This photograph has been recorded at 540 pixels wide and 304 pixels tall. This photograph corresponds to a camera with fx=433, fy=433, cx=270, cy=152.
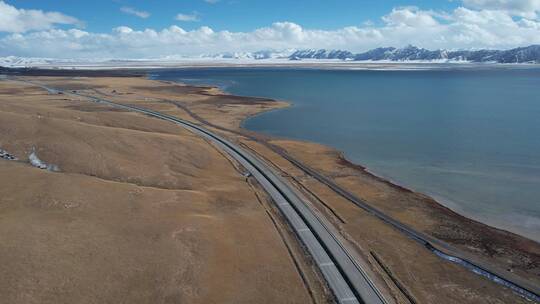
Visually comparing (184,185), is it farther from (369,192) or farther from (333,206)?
(369,192)

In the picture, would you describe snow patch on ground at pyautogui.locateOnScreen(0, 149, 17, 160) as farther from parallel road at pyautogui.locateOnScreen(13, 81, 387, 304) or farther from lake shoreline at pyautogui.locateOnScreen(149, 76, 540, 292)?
lake shoreline at pyautogui.locateOnScreen(149, 76, 540, 292)

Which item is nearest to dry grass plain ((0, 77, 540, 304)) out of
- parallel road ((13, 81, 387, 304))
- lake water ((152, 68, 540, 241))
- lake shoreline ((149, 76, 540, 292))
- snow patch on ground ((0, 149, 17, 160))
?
lake shoreline ((149, 76, 540, 292))

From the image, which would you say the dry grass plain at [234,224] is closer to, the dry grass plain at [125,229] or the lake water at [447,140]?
the dry grass plain at [125,229]

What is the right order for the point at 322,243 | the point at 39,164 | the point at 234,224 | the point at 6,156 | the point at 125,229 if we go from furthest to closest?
the point at 6,156
the point at 39,164
the point at 234,224
the point at 322,243
the point at 125,229

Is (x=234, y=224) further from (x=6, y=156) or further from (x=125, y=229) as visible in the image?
(x=6, y=156)

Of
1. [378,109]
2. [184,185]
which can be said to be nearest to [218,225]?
[184,185]

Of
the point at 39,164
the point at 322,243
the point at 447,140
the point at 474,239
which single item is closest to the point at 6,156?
the point at 39,164
